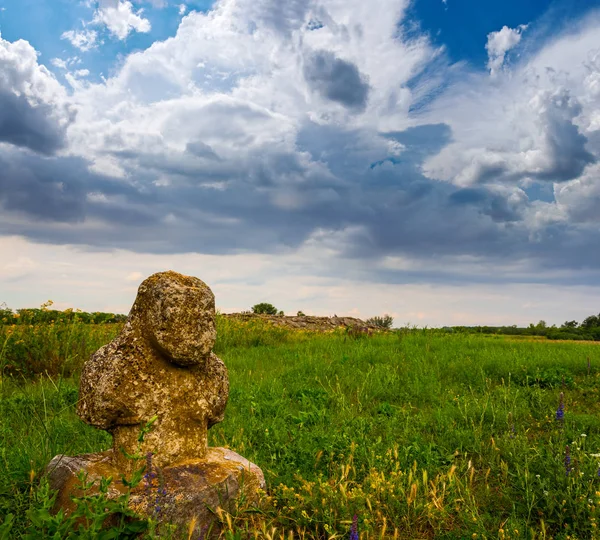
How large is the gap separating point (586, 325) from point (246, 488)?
22.2 m

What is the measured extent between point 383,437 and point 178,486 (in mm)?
3312

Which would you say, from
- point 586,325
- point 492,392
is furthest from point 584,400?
point 586,325

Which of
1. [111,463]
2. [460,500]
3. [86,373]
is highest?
[86,373]

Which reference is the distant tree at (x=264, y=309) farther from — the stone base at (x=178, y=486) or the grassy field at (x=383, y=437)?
the stone base at (x=178, y=486)

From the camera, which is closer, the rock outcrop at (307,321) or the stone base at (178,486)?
the stone base at (178,486)

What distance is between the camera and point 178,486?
390 centimetres

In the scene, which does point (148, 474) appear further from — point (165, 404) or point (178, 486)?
point (165, 404)

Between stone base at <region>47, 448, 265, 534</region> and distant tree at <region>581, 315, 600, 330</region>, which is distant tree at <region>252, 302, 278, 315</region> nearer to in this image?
distant tree at <region>581, 315, 600, 330</region>

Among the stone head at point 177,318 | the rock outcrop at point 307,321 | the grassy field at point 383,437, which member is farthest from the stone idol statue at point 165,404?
the rock outcrop at point 307,321

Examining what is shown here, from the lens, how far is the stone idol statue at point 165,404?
13.1 ft

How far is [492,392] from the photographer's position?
8859 mm

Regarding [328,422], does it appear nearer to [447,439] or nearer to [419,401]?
[447,439]

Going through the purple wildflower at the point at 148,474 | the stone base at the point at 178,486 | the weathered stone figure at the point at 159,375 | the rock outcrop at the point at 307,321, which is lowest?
the stone base at the point at 178,486

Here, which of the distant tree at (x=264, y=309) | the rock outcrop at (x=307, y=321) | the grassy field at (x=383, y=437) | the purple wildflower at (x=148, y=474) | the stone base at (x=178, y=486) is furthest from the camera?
the distant tree at (x=264, y=309)
